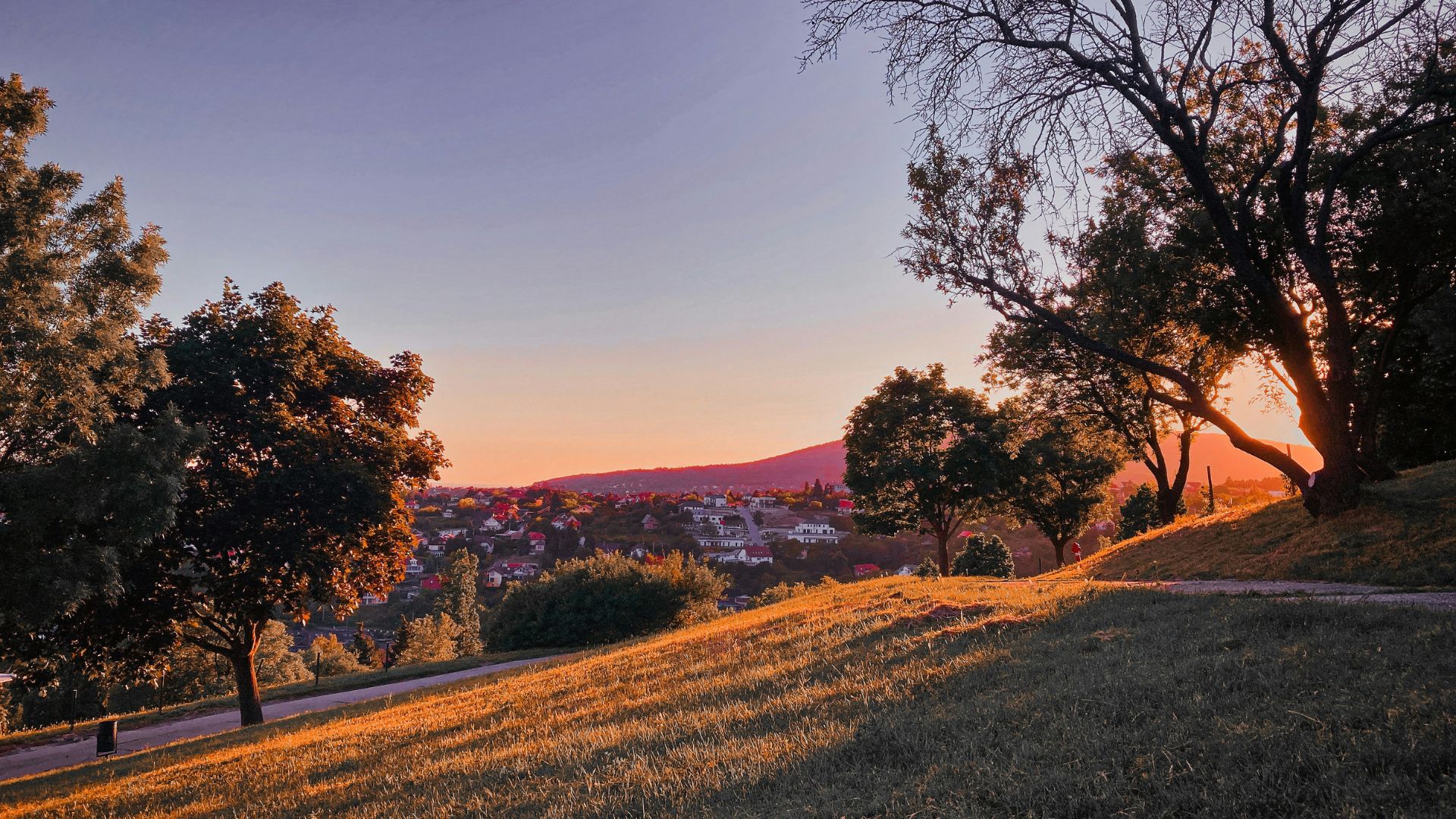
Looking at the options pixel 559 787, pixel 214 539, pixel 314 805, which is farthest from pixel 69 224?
pixel 559 787

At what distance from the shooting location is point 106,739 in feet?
53.4

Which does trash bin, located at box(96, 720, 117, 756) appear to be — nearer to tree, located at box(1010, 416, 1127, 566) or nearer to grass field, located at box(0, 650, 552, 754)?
grass field, located at box(0, 650, 552, 754)

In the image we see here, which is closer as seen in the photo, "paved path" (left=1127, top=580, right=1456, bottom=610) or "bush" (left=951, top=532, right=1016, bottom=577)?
"paved path" (left=1127, top=580, right=1456, bottom=610)

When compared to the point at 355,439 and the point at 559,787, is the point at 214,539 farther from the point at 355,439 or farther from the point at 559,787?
the point at 559,787

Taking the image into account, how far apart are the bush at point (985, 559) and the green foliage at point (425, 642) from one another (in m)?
41.0

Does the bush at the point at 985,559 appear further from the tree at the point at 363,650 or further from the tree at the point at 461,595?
the tree at the point at 363,650

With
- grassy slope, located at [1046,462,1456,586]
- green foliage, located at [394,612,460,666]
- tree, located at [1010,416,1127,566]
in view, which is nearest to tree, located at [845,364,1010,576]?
tree, located at [1010,416,1127,566]

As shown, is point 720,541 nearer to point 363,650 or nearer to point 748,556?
point 748,556

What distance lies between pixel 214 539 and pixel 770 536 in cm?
14710

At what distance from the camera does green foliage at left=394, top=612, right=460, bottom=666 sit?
55.4 metres

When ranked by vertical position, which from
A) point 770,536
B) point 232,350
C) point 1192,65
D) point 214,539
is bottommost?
point 770,536

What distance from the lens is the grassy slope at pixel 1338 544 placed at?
40.3ft

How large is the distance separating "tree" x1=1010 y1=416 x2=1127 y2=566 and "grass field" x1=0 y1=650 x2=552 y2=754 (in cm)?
2792

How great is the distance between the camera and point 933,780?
4473 millimetres
